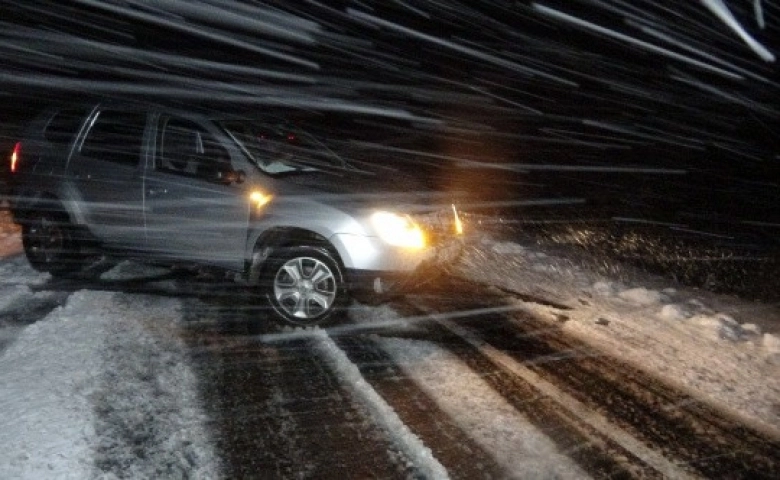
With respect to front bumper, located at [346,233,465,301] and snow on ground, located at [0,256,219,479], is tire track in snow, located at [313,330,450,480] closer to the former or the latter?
front bumper, located at [346,233,465,301]

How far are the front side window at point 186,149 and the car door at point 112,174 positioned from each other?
0.21 metres

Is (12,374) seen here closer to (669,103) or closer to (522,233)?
(522,233)

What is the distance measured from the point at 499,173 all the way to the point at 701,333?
5.97m

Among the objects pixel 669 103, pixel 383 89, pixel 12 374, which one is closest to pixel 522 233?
pixel 669 103

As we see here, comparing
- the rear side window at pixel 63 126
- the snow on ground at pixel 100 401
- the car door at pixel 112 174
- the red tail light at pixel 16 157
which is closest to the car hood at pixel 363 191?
the car door at pixel 112 174

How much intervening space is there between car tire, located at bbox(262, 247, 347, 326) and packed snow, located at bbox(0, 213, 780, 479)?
0.25 meters

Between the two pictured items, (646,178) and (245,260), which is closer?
(245,260)

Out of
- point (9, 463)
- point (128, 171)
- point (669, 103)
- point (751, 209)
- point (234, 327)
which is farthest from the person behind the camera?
point (669, 103)

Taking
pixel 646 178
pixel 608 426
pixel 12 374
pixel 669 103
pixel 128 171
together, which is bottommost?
pixel 12 374

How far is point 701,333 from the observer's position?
19.0ft

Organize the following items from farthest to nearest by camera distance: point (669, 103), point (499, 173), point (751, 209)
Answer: point (499, 173)
point (669, 103)
point (751, 209)

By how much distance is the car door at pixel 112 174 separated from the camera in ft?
18.7

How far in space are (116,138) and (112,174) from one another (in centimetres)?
38

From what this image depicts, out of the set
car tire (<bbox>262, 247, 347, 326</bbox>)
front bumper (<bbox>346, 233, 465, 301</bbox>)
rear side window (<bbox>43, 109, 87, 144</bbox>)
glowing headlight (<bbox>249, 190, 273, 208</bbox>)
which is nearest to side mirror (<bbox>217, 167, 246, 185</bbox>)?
glowing headlight (<bbox>249, 190, 273, 208</bbox>)
